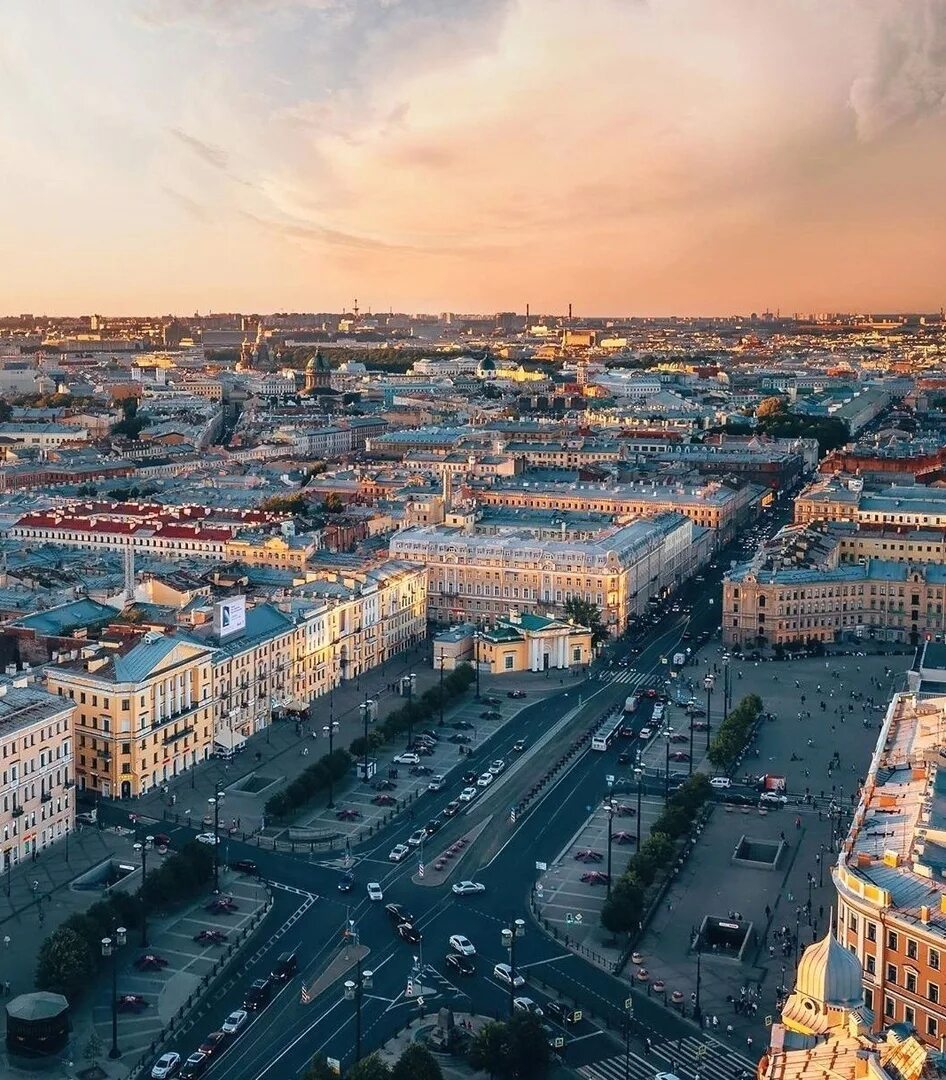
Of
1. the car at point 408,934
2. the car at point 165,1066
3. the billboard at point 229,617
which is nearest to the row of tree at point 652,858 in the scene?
the car at point 408,934

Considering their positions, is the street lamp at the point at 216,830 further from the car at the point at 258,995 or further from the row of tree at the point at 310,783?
the car at the point at 258,995

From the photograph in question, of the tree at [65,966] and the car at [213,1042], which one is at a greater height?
the tree at [65,966]

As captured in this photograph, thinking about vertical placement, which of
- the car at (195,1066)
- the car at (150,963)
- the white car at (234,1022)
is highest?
the car at (150,963)

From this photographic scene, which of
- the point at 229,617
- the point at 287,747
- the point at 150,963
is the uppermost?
the point at 229,617

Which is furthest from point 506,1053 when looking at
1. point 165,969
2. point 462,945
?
point 165,969

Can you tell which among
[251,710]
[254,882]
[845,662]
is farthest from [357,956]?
[845,662]

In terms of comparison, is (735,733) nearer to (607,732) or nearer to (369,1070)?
(607,732)

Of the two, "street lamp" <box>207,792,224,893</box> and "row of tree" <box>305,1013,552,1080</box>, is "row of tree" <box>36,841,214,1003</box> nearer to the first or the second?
"street lamp" <box>207,792,224,893</box>
